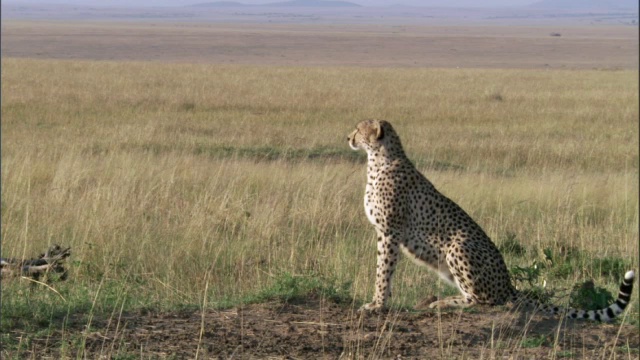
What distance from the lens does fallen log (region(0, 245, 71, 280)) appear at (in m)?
5.07

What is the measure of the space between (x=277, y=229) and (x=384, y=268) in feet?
6.88

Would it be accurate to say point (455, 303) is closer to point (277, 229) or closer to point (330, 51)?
point (277, 229)

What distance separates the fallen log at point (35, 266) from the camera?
5.07 m

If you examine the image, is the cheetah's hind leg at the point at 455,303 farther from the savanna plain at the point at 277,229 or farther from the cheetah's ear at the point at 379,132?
the cheetah's ear at the point at 379,132

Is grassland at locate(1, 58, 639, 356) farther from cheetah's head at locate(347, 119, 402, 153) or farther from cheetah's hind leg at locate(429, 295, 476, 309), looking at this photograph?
cheetah's head at locate(347, 119, 402, 153)

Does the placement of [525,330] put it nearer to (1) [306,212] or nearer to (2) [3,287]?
(2) [3,287]

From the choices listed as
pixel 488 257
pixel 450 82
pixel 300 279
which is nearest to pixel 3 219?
pixel 300 279

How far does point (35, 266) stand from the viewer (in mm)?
5145

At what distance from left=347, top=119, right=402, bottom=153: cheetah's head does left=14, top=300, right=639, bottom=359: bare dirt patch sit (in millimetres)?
892

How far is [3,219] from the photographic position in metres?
6.84

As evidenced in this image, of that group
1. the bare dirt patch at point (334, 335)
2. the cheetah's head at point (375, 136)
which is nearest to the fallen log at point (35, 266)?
the bare dirt patch at point (334, 335)

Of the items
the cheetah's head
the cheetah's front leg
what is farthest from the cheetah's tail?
the cheetah's head

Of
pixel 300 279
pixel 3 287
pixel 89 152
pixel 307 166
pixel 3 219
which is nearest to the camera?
pixel 300 279

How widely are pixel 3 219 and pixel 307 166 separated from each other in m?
4.20
